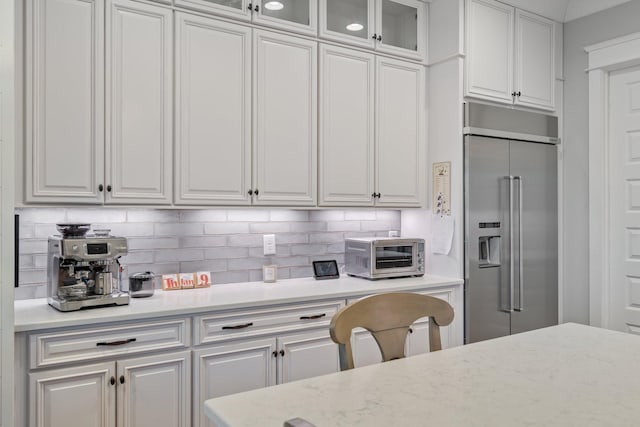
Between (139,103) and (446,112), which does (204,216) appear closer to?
(139,103)

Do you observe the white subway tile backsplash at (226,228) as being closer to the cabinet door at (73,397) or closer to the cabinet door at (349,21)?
the cabinet door at (73,397)

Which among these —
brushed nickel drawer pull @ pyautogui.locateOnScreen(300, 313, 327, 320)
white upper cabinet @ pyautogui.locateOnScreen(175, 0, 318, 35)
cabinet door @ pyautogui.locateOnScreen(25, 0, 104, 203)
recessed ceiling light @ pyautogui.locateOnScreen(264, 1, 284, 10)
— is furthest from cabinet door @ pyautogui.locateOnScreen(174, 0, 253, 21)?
brushed nickel drawer pull @ pyautogui.locateOnScreen(300, 313, 327, 320)

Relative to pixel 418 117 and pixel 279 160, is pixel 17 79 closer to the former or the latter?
pixel 279 160

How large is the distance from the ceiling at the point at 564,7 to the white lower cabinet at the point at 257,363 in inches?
110

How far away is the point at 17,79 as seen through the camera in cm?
223

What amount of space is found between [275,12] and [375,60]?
77 cm

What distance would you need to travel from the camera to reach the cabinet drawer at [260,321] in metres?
2.40

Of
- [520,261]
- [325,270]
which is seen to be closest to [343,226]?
[325,270]

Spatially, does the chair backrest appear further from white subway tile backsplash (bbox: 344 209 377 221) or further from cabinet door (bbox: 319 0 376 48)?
cabinet door (bbox: 319 0 376 48)

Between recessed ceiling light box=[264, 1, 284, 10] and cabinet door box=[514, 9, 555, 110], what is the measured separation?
1.81 m

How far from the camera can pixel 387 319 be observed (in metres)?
1.60

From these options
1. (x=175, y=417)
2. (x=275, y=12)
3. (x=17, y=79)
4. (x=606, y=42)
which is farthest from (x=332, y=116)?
(x=606, y=42)

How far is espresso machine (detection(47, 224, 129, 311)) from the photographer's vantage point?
2229 millimetres

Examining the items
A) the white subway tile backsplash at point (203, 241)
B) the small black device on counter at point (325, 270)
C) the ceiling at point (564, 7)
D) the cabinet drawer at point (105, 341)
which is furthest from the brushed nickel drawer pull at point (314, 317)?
the ceiling at point (564, 7)
